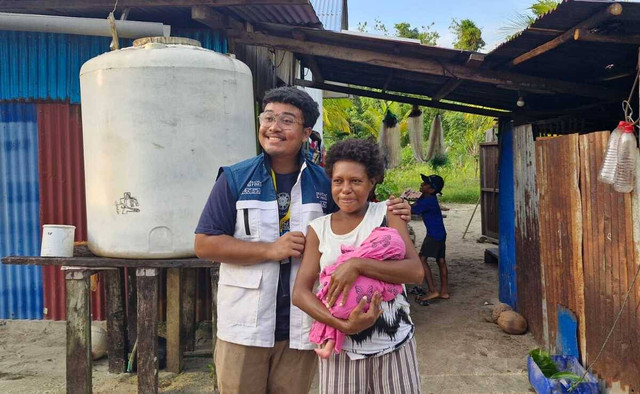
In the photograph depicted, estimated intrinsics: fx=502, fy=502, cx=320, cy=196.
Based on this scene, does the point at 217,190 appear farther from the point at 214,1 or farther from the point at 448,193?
the point at 448,193

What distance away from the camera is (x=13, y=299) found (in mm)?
5172

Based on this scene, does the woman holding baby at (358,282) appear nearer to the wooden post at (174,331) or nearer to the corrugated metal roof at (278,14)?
the corrugated metal roof at (278,14)

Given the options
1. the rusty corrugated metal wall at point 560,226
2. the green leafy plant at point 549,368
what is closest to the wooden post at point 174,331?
the green leafy plant at point 549,368

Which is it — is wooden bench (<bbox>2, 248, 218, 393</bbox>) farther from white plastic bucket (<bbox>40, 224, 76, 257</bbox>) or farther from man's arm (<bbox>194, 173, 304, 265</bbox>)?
man's arm (<bbox>194, 173, 304, 265</bbox>)

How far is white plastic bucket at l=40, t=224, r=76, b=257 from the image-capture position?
3.45 m

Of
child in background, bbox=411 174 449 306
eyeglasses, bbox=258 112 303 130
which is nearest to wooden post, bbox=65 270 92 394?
eyeglasses, bbox=258 112 303 130

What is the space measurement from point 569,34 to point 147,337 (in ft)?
11.4

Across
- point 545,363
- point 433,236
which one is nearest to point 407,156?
point 433,236

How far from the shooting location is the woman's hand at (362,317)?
1808 millimetres

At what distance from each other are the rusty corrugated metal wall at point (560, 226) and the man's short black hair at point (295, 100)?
2517mm

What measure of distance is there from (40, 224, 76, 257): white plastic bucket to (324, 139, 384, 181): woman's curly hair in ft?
7.62

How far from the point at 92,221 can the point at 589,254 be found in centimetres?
352

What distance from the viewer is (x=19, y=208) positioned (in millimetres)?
5109

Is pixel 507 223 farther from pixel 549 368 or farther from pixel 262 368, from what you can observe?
pixel 262 368
